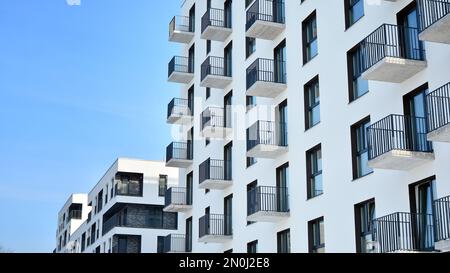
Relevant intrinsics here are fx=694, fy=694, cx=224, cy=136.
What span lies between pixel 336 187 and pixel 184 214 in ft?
57.5

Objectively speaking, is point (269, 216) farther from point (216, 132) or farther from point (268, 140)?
point (216, 132)

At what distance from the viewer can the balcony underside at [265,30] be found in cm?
2666

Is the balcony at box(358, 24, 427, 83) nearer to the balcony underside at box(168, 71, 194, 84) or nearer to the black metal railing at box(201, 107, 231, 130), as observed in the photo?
the black metal railing at box(201, 107, 231, 130)

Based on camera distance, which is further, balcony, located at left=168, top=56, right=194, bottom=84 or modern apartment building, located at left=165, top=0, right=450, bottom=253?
balcony, located at left=168, top=56, right=194, bottom=84

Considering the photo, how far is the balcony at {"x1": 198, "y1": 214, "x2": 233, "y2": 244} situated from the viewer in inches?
1189

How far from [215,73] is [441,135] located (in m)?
18.2

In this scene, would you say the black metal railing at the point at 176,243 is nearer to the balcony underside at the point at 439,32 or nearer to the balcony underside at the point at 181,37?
the balcony underside at the point at 181,37

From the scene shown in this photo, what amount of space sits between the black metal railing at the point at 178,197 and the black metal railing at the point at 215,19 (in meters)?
9.21

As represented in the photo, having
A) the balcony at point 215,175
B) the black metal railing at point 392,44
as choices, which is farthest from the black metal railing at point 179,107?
the black metal railing at point 392,44

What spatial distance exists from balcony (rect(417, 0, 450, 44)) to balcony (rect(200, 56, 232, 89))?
15329 mm

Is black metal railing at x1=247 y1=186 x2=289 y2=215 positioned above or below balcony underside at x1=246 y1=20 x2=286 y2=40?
below

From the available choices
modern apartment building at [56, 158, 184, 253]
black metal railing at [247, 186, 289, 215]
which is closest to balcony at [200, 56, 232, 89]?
black metal railing at [247, 186, 289, 215]

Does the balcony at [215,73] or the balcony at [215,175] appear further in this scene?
the balcony at [215,73]

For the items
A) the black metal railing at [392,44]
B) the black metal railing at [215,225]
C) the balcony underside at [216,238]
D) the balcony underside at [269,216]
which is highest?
the black metal railing at [392,44]
